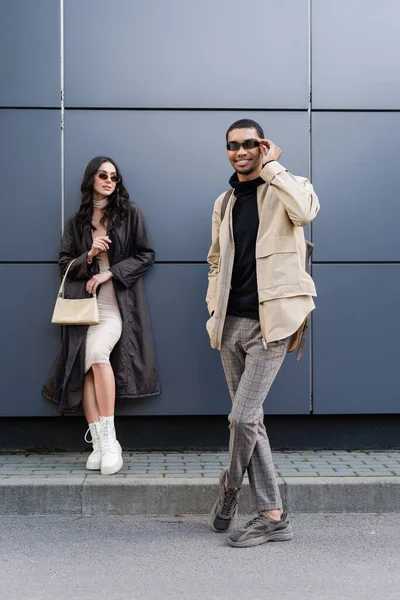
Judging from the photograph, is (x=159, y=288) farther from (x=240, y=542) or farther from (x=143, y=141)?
(x=240, y=542)

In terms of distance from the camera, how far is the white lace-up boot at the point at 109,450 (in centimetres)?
520

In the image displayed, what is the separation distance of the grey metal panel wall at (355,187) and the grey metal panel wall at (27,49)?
6.98 feet

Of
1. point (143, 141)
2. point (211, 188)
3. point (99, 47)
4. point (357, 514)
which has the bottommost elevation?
point (357, 514)

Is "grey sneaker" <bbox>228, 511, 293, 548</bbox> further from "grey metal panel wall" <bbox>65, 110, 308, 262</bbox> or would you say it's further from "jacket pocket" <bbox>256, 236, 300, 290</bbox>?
"grey metal panel wall" <bbox>65, 110, 308, 262</bbox>

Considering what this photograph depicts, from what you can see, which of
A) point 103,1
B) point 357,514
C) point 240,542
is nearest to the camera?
point 240,542

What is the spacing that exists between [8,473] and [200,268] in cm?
207

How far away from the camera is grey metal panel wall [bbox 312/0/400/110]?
19.6 feet

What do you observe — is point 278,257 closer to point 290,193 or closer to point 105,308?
point 290,193

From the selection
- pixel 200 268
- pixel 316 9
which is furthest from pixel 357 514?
pixel 316 9

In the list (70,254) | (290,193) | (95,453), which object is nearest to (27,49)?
(70,254)

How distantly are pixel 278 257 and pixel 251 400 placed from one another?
2.65 ft

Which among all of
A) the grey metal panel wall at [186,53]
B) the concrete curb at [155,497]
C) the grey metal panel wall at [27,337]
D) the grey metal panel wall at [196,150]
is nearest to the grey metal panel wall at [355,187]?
the grey metal panel wall at [196,150]

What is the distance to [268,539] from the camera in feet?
14.2

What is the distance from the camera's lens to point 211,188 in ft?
19.6
